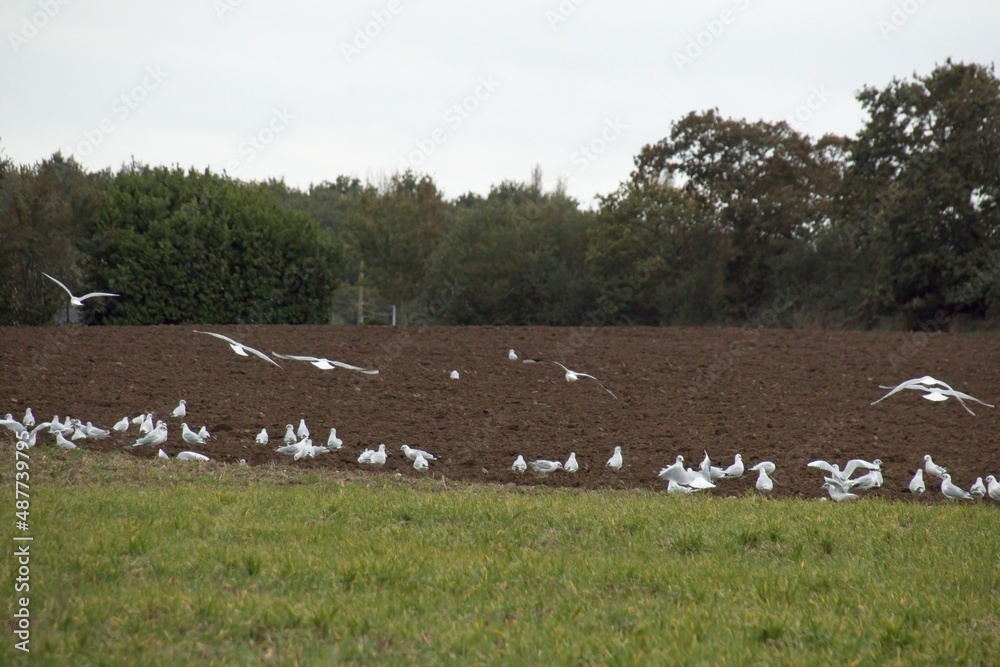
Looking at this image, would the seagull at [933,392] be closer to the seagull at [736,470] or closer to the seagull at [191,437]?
the seagull at [736,470]

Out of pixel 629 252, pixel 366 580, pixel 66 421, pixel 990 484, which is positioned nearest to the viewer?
pixel 366 580

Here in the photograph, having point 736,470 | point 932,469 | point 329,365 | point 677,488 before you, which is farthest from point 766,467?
point 329,365

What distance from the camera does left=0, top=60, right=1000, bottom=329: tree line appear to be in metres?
23.0

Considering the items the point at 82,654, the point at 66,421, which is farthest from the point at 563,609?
the point at 66,421

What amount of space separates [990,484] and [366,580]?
561 centimetres

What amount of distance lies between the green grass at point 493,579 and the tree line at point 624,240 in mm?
16557

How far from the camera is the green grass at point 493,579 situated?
432cm

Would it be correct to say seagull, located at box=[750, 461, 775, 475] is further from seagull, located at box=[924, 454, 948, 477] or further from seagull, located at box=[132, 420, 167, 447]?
seagull, located at box=[132, 420, 167, 447]

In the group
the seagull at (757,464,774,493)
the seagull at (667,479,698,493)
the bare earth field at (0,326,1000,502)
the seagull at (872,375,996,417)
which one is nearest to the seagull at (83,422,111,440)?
the bare earth field at (0,326,1000,502)

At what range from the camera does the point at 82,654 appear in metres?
4.09

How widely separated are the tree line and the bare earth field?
5288 mm

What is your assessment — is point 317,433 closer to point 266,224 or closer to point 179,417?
point 179,417

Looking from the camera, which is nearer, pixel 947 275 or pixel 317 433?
pixel 317 433

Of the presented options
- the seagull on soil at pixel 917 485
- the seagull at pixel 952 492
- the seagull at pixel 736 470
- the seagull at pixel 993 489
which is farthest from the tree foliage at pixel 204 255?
the seagull at pixel 993 489
